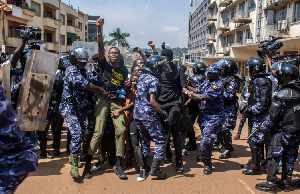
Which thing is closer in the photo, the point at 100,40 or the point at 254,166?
the point at 100,40

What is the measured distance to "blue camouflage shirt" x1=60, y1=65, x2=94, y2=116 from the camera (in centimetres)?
404

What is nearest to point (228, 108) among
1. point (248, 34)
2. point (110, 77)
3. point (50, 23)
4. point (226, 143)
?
point (226, 143)

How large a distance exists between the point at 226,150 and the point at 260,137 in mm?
1148

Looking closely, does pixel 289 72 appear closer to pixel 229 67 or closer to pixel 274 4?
pixel 229 67

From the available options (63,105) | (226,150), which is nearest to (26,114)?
(63,105)

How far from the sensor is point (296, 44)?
48.9ft

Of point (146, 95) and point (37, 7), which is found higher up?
point (37, 7)

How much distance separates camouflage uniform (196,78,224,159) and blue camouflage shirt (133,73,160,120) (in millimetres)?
941

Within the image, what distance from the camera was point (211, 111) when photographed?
4.53 meters

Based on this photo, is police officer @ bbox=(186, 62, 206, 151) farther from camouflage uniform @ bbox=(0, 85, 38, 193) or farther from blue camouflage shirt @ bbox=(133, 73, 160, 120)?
camouflage uniform @ bbox=(0, 85, 38, 193)

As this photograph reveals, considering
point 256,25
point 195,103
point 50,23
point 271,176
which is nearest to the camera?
point 271,176

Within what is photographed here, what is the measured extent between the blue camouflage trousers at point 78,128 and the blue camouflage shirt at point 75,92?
10cm

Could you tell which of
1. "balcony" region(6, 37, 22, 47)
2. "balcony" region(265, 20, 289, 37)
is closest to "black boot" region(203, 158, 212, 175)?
"balcony" region(265, 20, 289, 37)

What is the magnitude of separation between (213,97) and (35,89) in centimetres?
295
